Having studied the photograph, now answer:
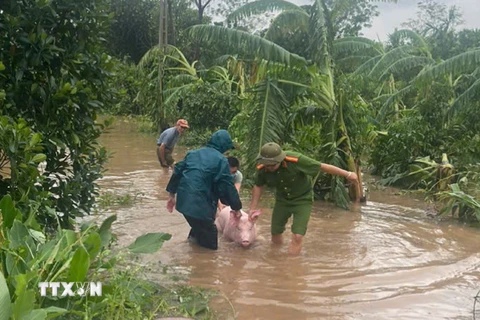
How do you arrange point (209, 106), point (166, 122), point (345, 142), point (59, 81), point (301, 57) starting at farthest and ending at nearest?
1. point (166, 122)
2. point (209, 106)
3. point (345, 142)
4. point (301, 57)
5. point (59, 81)

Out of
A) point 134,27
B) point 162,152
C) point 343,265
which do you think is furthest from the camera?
point 134,27

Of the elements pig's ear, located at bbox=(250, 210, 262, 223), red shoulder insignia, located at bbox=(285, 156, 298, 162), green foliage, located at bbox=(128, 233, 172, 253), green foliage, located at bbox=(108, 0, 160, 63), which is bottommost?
pig's ear, located at bbox=(250, 210, 262, 223)

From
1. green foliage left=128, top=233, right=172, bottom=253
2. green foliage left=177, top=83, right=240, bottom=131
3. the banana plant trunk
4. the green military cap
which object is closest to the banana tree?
the banana plant trunk

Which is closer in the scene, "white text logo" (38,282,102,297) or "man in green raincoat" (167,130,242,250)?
"white text logo" (38,282,102,297)

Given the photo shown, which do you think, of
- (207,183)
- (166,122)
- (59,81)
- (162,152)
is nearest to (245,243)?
(207,183)

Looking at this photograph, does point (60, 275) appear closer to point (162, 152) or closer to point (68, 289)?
point (68, 289)

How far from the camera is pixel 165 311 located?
4.40 metres

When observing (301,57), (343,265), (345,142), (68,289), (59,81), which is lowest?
(343,265)

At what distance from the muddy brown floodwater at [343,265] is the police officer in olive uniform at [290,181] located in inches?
14.6

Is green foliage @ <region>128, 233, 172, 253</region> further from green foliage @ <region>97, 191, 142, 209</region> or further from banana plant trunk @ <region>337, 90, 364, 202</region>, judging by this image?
banana plant trunk @ <region>337, 90, 364, 202</region>

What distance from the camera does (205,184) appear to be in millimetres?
6309

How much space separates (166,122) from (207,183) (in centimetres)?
1392

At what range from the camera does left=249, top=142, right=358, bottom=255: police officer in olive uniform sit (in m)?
6.48

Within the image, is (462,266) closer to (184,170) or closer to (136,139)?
(184,170)
